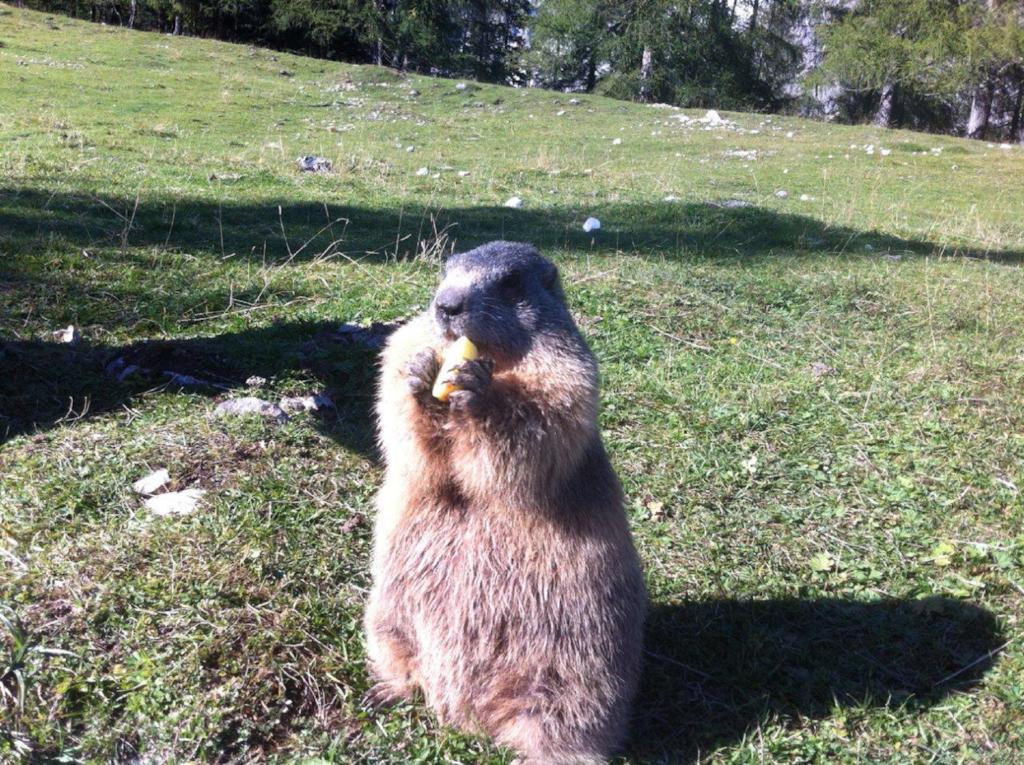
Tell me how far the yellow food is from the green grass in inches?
48.7

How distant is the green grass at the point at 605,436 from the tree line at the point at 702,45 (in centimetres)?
2286

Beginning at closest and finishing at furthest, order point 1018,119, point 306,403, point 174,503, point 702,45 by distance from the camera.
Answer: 1. point 174,503
2. point 306,403
3. point 1018,119
4. point 702,45

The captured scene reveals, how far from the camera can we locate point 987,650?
390 centimetres

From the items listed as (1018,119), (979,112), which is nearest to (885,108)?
(979,112)

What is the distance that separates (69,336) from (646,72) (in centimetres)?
3612

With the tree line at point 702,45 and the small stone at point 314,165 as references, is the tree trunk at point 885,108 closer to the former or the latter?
the tree line at point 702,45

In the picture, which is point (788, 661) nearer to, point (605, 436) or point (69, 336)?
point (605, 436)

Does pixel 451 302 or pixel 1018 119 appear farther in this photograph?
pixel 1018 119

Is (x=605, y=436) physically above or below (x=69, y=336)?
below

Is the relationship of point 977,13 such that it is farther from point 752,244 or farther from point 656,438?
point 656,438

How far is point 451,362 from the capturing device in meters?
3.04

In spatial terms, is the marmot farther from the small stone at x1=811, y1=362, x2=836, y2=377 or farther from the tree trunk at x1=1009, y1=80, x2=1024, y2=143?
the tree trunk at x1=1009, y1=80, x2=1024, y2=143

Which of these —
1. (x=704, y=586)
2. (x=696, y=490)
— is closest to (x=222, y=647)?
(x=704, y=586)

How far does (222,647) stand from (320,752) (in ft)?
1.90
